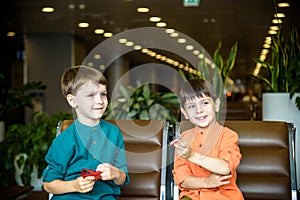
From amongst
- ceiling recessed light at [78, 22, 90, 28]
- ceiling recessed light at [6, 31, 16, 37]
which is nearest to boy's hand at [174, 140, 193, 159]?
ceiling recessed light at [78, 22, 90, 28]

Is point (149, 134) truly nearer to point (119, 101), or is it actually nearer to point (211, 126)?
point (211, 126)

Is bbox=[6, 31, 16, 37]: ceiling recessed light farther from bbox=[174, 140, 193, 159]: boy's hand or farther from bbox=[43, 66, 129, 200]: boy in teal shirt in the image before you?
bbox=[174, 140, 193, 159]: boy's hand

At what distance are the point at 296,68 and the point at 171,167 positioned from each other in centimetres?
142

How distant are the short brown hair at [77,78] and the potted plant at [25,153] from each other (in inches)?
93.5

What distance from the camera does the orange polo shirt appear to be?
77.3 inches

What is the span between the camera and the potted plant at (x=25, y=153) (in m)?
4.07

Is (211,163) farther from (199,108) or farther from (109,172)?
(109,172)

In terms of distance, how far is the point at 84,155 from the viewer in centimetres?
184

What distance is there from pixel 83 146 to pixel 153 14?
257 inches

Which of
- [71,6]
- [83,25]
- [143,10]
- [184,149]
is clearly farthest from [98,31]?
[184,149]

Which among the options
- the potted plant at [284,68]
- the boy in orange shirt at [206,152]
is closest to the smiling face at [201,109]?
the boy in orange shirt at [206,152]

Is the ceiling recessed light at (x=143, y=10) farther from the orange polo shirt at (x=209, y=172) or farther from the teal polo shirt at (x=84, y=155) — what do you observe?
the teal polo shirt at (x=84, y=155)

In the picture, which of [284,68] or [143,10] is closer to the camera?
[284,68]

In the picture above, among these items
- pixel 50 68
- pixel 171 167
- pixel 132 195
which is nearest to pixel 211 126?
pixel 171 167
